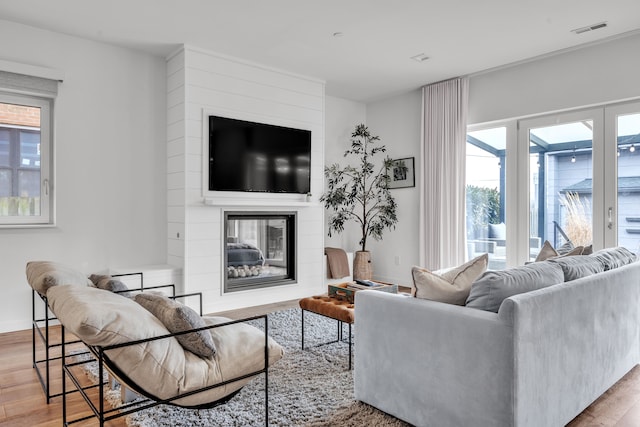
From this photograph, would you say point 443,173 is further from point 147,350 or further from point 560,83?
point 147,350

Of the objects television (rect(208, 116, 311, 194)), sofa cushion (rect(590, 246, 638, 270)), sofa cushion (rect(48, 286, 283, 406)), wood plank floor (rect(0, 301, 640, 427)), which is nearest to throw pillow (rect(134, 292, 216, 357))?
sofa cushion (rect(48, 286, 283, 406))

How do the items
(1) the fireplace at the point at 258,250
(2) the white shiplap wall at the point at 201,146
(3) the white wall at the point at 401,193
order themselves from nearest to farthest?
1. (2) the white shiplap wall at the point at 201,146
2. (1) the fireplace at the point at 258,250
3. (3) the white wall at the point at 401,193

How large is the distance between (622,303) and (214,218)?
3463mm

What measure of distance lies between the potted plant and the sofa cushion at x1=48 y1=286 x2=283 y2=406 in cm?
364

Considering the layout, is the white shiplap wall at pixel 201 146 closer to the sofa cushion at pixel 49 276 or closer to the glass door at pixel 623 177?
the sofa cushion at pixel 49 276

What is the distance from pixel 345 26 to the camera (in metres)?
3.75

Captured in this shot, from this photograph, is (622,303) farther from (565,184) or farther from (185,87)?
(185,87)

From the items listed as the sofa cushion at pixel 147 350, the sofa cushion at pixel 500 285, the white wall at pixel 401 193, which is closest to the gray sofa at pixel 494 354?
the sofa cushion at pixel 500 285

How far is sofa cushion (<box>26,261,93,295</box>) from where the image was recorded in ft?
6.73

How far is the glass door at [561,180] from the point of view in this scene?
13.9 ft

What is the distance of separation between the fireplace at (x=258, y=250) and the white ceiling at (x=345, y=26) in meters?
1.73

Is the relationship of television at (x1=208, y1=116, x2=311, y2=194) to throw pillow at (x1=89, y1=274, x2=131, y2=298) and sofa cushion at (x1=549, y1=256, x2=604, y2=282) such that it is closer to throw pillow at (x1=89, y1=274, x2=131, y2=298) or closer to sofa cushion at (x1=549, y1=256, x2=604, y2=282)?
throw pillow at (x1=89, y1=274, x2=131, y2=298)

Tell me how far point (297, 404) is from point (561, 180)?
12.0 feet

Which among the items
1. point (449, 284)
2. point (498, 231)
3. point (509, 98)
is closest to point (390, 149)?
point (509, 98)
